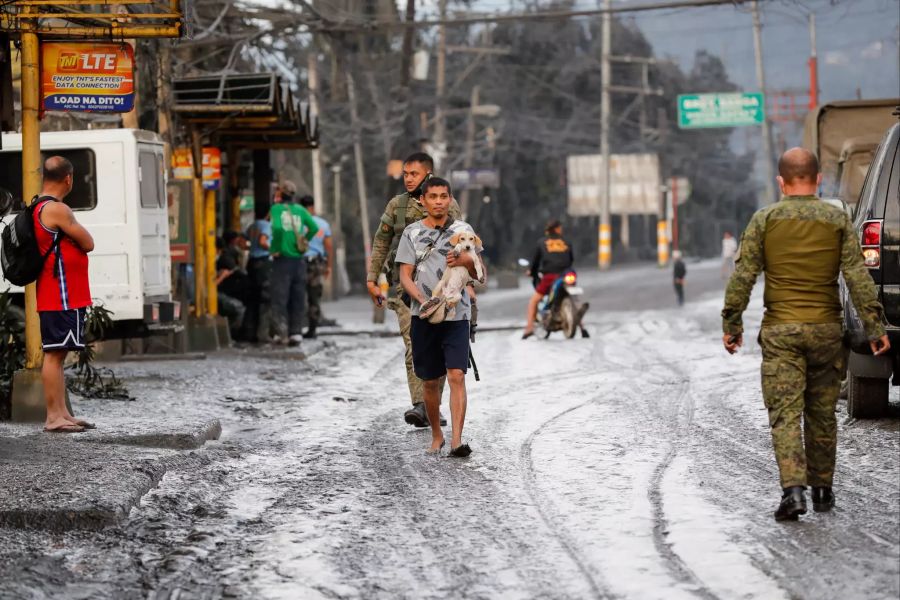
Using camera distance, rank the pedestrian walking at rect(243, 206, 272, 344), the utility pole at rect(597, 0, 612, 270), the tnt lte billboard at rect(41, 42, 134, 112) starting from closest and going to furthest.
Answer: the tnt lte billboard at rect(41, 42, 134, 112)
the pedestrian walking at rect(243, 206, 272, 344)
the utility pole at rect(597, 0, 612, 270)

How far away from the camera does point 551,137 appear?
63.1 meters

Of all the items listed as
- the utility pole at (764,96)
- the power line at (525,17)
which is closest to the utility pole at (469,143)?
the utility pole at (764,96)

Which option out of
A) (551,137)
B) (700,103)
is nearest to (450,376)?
(700,103)

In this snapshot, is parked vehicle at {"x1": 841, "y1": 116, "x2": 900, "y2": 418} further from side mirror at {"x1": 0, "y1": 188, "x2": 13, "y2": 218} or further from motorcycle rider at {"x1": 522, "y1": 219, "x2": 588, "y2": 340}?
motorcycle rider at {"x1": 522, "y1": 219, "x2": 588, "y2": 340}

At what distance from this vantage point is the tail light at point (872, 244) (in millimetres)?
9484

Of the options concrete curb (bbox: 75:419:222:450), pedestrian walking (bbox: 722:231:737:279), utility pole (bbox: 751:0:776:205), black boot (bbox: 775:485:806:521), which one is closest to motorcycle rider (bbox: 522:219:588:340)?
concrete curb (bbox: 75:419:222:450)

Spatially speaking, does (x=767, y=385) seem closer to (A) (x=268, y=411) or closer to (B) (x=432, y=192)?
(B) (x=432, y=192)

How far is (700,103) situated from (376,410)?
135ft

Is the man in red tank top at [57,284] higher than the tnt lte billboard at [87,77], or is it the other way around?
the tnt lte billboard at [87,77]

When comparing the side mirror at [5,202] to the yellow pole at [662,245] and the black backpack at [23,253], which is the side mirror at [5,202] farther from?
the yellow pole at [662,245]

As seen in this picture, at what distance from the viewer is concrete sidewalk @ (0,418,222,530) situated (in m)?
7.04

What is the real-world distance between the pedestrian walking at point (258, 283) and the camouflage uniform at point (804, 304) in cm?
1257

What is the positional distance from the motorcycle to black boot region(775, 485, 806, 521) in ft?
46.2

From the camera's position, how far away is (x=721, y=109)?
5091 cm
